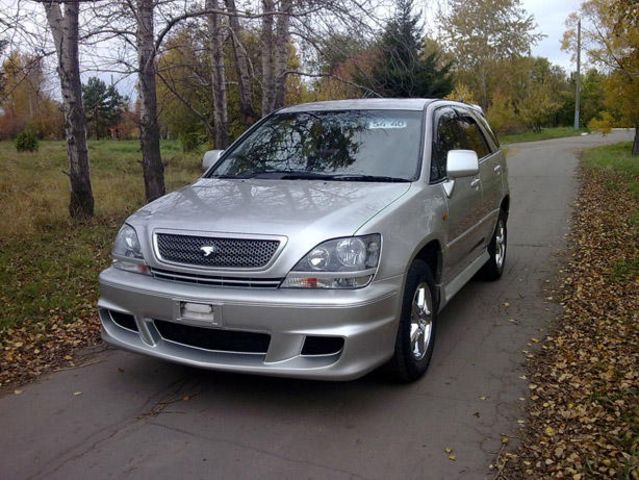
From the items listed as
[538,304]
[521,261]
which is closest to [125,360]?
[538,304]

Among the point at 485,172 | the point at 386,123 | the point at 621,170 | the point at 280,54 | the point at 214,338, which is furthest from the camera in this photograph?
the point at 621,170

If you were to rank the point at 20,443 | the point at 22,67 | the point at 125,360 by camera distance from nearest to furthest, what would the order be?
the point at 20,443 < the point at 125,360 < the point at 22,67

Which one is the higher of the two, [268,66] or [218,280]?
[268,66]

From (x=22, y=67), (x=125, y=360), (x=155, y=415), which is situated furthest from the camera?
(x=22, y=67)

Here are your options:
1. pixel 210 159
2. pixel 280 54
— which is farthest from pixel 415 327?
pixel 280 54

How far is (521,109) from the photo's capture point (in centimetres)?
4678

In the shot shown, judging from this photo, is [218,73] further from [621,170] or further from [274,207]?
[621,170]

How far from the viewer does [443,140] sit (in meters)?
5.06

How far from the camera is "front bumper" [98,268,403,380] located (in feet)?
11.1

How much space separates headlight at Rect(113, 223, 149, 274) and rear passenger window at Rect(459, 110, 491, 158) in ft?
10.7

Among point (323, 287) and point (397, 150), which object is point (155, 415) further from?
point (397, 150)

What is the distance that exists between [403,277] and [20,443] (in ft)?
7.67

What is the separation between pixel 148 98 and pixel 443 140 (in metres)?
5.92

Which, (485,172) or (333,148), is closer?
(333,148)
